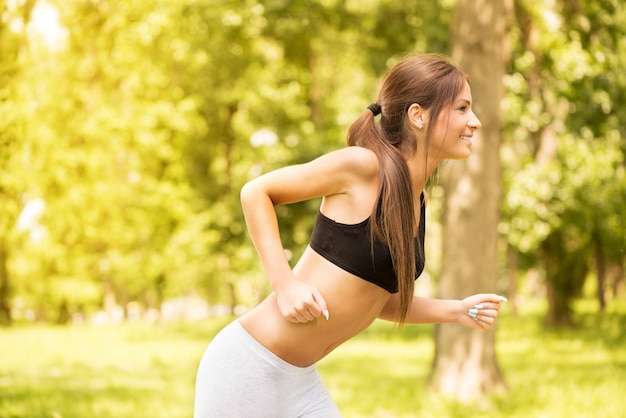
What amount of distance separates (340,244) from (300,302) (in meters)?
0.23

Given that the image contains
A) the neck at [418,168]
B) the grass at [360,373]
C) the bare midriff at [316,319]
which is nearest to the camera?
the bare midriff at [316,319]

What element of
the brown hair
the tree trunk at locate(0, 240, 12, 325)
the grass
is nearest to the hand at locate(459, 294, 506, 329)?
the brown hair

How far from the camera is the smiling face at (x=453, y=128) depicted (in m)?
2.67

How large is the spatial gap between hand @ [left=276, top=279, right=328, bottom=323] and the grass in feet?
5.02

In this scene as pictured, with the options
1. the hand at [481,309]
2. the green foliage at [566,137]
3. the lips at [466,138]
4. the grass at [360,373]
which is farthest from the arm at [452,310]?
the green foliage at [566,137]

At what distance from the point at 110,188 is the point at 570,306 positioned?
12585 millimetres

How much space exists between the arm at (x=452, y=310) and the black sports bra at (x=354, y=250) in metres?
0.36

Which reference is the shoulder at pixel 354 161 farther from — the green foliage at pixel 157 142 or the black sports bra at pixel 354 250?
the green foliage at pixel 157 142

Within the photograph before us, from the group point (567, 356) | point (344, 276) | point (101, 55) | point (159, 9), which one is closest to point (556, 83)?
point (567, 356)

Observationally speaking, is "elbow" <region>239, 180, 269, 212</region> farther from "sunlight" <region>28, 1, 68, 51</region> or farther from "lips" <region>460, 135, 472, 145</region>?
"sunlight" <region>28, 1, 68, 51</region>

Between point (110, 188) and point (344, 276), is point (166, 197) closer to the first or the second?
point (110, 188)

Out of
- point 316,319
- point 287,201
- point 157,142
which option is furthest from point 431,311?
point 157,142

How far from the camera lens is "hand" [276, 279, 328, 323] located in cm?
242

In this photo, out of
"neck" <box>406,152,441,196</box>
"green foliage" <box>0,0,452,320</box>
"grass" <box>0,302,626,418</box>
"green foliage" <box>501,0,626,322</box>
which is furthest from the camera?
"green foliage" <box>0,0,452,320</box>
